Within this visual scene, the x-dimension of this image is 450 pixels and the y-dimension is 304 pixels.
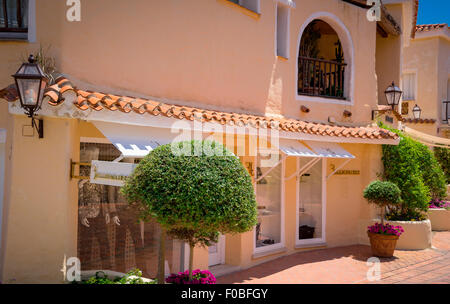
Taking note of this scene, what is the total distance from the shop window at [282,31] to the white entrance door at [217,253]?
22.8 ft

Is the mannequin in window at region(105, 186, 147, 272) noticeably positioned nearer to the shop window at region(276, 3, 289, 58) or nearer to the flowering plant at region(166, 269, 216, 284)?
the flowering plant at region(166, 269, 216, 284)

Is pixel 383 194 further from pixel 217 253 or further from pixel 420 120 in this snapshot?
pixel 420 120

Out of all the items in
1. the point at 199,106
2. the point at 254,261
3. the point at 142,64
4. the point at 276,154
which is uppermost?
the point at 142,64

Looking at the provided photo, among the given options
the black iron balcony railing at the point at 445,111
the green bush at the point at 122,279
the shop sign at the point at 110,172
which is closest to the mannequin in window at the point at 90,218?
the green bush at the point at 122,279

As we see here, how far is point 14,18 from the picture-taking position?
366 inches

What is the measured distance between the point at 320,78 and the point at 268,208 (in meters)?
6.18

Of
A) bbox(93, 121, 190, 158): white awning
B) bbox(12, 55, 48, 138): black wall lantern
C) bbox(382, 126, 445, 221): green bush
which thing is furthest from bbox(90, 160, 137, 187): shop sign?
bbox(382, 126, 445, 221): green bush

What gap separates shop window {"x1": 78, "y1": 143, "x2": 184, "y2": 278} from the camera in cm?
909

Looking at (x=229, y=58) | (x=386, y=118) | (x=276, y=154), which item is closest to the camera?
(x=229, y=58)

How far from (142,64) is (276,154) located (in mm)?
5472

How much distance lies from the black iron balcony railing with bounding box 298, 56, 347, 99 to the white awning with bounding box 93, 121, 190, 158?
25.1ft

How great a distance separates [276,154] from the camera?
44.2ft
